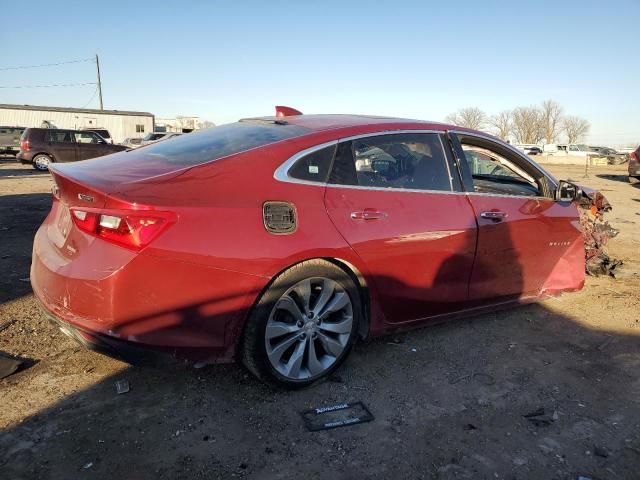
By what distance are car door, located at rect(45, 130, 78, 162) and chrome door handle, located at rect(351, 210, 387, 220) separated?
19356 millimetres

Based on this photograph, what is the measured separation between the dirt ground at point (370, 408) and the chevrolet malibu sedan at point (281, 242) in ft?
0.91

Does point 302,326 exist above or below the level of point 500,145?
below

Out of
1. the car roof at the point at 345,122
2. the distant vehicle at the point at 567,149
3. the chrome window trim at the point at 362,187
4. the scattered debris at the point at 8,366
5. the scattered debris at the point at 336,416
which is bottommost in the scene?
the scattered debris at the point at 336,416

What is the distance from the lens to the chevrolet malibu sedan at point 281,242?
8.23 feet

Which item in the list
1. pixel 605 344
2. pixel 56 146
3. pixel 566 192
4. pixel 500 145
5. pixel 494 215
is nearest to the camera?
pixel 494 215

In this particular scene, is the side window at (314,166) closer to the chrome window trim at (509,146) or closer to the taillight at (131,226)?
the taillight at (131,226)

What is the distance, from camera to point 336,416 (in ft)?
9.16

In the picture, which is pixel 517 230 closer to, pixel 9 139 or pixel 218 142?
pixel 218 142

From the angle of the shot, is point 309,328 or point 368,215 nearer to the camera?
point 309,328

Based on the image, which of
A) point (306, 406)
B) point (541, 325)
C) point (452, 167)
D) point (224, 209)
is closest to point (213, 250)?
point (224, 209)

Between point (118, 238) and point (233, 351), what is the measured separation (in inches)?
33.3

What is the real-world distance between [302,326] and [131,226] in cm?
110

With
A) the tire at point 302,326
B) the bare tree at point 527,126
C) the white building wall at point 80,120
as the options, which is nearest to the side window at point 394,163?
the tire at point 302,326

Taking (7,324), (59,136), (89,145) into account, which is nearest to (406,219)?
(7,324)
